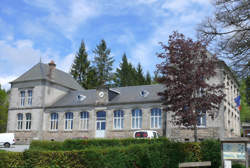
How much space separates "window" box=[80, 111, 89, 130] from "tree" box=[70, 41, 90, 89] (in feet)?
74.7

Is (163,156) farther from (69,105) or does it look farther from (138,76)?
(138,76)

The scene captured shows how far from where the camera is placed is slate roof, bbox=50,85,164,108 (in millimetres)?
33144

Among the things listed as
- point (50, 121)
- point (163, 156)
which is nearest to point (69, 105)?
point (50, 121)

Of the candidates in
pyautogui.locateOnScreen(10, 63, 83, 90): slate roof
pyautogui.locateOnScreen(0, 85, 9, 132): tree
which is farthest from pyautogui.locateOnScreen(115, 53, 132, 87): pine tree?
pyautogui.locateOnScreen(0, 85, 9, 132): tree

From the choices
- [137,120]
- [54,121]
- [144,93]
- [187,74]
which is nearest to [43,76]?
[54,121]

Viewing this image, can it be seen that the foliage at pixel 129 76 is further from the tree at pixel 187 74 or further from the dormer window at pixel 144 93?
the tree at pixel 187 74

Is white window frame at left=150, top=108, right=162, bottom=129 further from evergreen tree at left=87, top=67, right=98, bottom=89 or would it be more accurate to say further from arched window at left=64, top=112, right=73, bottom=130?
evergreen tree at left=87, top=67, right=98, bottom=89

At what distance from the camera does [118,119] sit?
3400 centimetres

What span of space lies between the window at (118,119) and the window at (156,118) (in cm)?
384

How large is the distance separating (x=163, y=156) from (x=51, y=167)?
4891 mm

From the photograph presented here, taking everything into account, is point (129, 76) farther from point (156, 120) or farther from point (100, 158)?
point (100, 158)

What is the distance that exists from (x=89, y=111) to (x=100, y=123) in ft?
6.95

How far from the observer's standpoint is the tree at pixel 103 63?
59.4m

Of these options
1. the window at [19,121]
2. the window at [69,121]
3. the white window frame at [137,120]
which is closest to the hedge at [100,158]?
the white window frame at [137,120]
